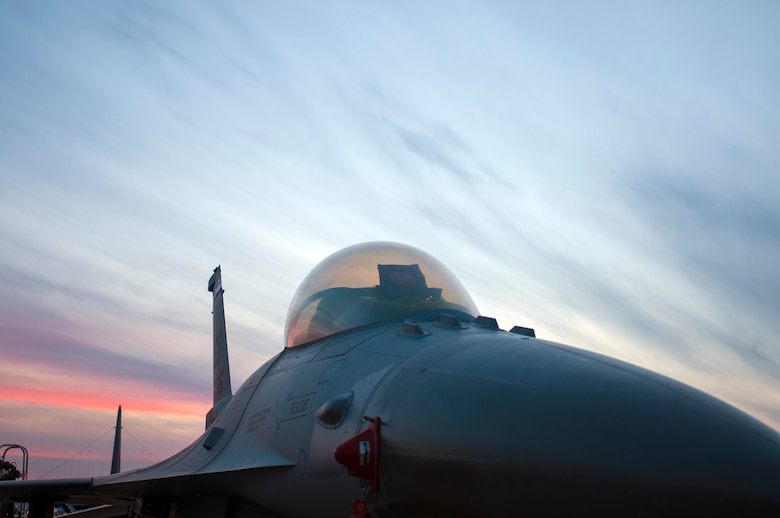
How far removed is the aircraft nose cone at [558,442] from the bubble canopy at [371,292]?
186 centimetres

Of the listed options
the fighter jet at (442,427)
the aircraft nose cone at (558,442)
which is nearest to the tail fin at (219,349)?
the fighter jet at (442,427)

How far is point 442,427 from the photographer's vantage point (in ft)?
14.9

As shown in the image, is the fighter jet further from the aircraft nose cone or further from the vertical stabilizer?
the vertical stabilizer

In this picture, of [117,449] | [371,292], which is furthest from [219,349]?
[117,449]

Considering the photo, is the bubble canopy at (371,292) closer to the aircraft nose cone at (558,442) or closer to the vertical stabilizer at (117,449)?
the aircraft nose cone at (558,442)

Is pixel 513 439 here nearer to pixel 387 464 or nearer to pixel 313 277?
pixel 387 464

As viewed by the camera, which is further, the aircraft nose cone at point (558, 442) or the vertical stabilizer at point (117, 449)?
the vertical stabilizer at point (117, 449)

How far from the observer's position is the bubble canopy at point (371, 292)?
704cm

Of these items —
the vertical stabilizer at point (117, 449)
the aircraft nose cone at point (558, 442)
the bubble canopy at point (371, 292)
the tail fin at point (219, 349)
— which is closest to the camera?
the aircraft nose cone at point (558, 442)

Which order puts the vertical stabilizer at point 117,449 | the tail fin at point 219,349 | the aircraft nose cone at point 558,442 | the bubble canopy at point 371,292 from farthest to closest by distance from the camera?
the vertical stabilizer at point 117,449, the tail fin at point 219,349, the bubble canopy at point 371,292, the aircraft nose cone at point 558,442

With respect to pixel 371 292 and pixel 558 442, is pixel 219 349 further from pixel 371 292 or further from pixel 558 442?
pixel 558 442

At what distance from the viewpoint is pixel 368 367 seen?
19.1 feet

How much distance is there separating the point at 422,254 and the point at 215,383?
6.37 metres

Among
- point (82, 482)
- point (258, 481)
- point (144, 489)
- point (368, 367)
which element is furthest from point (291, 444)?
point (82, 482)
